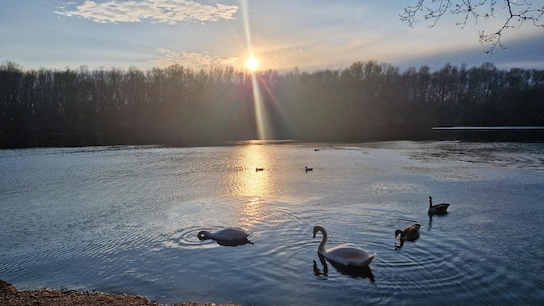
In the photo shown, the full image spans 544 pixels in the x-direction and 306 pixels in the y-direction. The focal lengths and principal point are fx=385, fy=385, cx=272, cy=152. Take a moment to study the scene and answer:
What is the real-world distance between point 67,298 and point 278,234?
18.3 ft

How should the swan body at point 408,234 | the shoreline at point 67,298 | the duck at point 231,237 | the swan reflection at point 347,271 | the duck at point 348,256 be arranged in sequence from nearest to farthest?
the shoreline at point 67,298 → the swan reflection at point 347,271 → the duck at point 348,256 → the swan body at point 408,234 → the duck at point 231,237

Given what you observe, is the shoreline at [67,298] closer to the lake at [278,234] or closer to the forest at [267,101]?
the lake at [278,234]

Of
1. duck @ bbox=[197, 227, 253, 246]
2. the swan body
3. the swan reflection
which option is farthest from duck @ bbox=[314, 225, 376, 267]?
duck @ bbox=[197, 227, 253, 246]

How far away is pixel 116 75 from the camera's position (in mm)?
105000

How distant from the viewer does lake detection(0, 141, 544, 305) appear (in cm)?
766

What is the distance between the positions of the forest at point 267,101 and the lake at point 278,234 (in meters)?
54.5

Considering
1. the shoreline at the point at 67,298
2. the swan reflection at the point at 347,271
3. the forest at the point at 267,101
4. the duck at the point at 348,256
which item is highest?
the forest at the point at 267,101

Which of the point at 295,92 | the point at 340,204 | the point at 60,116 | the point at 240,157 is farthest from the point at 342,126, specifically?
the point at 340,204

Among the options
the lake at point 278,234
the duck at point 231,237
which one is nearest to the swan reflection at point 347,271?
the lake at point 278,234

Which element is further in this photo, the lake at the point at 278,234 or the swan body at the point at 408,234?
the swan body at the point at 408,234

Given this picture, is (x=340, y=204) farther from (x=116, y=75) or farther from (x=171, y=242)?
(x=116, y=75)

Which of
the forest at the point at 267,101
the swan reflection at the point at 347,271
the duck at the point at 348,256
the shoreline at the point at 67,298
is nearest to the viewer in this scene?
the shoreline at the point at 67,298

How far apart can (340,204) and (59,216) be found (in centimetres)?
1020

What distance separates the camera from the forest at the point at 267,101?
82.0 m
